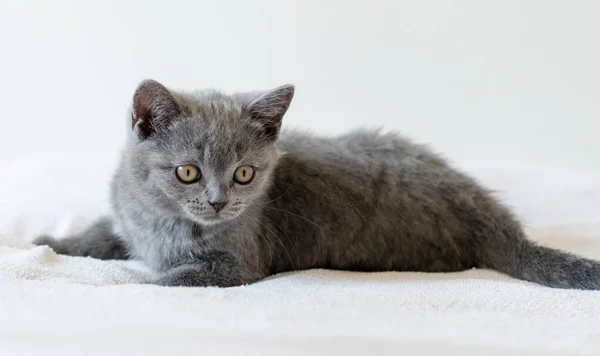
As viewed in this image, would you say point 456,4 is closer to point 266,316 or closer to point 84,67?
point 84,67

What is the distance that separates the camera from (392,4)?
100 inches

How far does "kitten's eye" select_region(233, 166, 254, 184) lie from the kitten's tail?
0.69m

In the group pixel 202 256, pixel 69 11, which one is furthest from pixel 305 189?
pixel 69 11

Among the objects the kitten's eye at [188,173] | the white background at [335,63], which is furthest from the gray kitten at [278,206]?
the white background at [335,63]

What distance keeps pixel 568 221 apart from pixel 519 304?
0.99 meters

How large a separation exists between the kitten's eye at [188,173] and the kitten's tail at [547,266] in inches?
32.3

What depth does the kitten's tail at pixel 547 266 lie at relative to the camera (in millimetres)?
1509

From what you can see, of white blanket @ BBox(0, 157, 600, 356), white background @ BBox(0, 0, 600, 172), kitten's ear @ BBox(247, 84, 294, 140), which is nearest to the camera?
white blanket @ BBox(0, 157, 600, 356)

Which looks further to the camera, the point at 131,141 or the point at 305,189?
the point at 305,189

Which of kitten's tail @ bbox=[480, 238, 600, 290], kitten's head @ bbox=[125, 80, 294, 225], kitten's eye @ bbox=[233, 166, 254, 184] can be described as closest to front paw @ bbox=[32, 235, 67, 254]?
kitten's head @ bbox=[125, 80, 294, 225]

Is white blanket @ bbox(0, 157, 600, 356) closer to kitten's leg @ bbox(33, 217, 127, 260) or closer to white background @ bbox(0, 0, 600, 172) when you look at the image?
kitten's leg @ bbox(33, 217, 127, 260)

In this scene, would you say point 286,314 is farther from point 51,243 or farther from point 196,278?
point 51,243

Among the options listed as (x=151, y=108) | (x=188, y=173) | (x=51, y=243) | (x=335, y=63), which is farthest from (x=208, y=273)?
(x=335, y=63)

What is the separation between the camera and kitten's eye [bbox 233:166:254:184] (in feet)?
4.72
